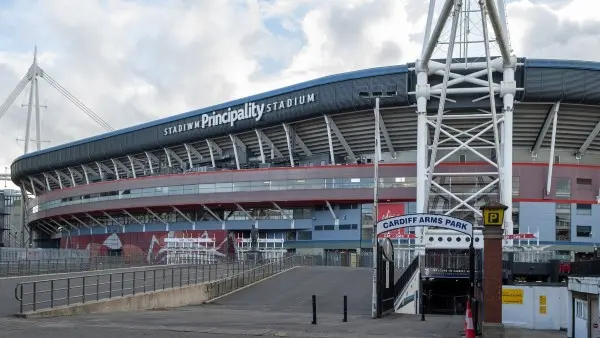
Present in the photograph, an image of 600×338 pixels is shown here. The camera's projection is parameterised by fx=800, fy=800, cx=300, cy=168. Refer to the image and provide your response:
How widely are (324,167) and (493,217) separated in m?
55.3

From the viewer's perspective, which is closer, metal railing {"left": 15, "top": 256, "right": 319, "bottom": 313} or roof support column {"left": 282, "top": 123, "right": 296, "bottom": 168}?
metal railing {"left": 15, "top": 256, "right": 319, "bottom": 313}

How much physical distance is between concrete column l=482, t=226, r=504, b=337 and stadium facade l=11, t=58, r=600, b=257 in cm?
3264

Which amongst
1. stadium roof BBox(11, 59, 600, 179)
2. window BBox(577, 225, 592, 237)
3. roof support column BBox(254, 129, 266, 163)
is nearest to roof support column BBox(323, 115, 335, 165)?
stadium roof BBox(11, 59, 600, 179)

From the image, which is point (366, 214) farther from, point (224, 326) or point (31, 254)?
point (224, 326)

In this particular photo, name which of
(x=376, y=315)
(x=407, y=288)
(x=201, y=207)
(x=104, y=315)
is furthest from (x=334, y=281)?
(x=201, y=207)

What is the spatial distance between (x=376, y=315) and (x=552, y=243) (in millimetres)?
44938

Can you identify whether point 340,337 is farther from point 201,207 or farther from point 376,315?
point 201,207

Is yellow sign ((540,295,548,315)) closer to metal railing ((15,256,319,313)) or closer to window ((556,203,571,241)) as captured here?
metal railing ((15,256,319,313))

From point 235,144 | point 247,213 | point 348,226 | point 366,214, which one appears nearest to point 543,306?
point 366,214

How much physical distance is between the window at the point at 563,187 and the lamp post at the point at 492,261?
52.4 m

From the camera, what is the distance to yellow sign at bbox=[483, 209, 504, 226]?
21.2 metres

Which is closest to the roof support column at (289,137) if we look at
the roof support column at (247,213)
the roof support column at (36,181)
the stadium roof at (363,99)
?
the stadium roof at (363,99)

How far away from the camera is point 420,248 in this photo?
53156 millimetres

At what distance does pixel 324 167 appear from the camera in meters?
76.5
